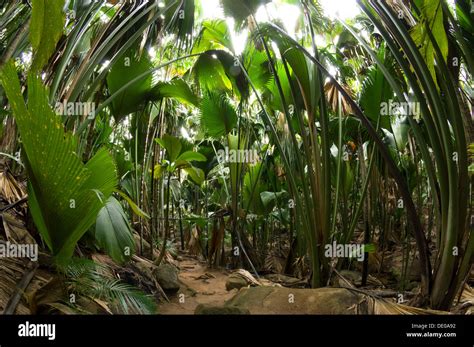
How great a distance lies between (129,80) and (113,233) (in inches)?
57.7

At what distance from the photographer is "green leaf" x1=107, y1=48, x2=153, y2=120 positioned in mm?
2795

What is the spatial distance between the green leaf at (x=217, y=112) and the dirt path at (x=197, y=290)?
5.30ft

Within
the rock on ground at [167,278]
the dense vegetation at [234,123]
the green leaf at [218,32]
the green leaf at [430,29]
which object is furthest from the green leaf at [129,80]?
the green leaf at [430,29]

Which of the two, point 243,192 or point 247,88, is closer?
point 247,88

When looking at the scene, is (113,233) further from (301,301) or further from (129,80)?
(129,80)

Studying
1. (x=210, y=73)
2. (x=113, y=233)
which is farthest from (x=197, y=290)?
(x=210, y=73)

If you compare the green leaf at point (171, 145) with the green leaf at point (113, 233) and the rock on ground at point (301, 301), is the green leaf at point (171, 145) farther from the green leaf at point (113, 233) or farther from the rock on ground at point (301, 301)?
the rock on ground at point (301, 301)

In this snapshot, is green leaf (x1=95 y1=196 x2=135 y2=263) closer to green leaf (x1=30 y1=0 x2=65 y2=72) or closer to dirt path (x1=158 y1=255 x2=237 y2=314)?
dirt path (x1=158 y1=255 x2=237 y2=314)

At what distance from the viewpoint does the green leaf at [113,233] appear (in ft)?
5.90
